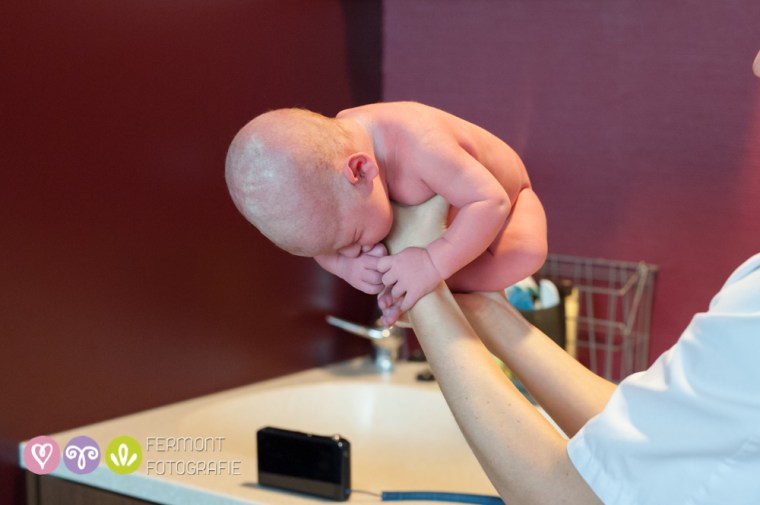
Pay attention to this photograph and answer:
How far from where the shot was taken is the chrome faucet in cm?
221

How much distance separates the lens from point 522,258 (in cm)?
119

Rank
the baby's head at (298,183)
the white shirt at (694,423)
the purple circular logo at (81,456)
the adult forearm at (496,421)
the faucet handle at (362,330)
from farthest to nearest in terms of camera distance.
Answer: the faucet handle at (362,330)
the purple circular logo at (81,456)
the baby's head at (298,183)
the adult forearm at (496,421)
the white shirt at (694,423)

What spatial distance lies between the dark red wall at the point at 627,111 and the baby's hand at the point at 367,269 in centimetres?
98

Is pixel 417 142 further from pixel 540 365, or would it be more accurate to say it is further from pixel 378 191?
pixel 540 365

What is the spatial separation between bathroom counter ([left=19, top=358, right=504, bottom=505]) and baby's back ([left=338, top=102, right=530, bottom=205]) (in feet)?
1.85

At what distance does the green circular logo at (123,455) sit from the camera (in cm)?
160

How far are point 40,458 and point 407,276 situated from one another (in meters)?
0.85

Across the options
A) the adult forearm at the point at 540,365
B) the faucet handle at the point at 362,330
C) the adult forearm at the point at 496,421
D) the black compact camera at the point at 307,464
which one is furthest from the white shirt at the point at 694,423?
the faucet handle at the point at 362,330

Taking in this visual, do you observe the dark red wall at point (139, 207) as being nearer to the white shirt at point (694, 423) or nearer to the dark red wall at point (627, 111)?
the dark red wall at point (627, 111)

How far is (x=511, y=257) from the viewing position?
1194mm

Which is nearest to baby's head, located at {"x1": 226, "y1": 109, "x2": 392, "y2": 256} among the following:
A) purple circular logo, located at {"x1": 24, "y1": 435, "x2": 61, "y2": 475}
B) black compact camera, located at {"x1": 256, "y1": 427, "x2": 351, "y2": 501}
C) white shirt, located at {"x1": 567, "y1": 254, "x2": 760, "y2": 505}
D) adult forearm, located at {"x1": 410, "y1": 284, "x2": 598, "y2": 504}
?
adult forearm, located at {"x1": 410, "y1": 284, "x2": 598, "y2": 504}

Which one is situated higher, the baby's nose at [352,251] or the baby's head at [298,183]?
the baby's head at [298,183]

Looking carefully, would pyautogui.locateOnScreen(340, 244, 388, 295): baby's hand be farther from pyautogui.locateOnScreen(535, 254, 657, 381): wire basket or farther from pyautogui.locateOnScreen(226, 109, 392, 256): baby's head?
pyautogui.locateOnScreen(535, 254, 657, 381): wire basket

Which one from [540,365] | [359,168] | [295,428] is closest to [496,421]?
[540,365]
